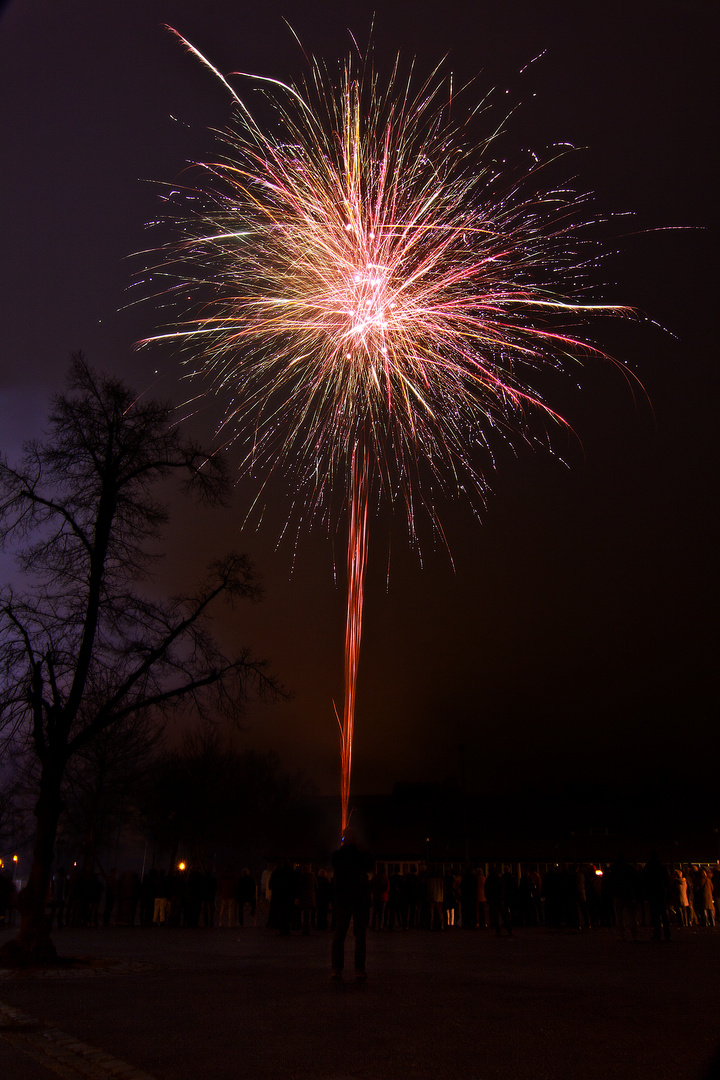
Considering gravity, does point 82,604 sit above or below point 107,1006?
above

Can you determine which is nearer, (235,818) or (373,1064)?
(373,1064)

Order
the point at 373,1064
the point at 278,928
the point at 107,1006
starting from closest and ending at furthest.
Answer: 1. the point at 373,1064
2. the point at 107,1006
3. the point at 278,928

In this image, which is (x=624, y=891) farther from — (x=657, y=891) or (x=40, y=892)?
(x=40, y=892)

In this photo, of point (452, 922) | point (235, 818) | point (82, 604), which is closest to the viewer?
point (82, 604)

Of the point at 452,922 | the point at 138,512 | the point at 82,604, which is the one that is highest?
the point at 138,512

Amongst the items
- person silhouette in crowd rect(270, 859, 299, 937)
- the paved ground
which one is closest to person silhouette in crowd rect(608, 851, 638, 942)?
the paved ground

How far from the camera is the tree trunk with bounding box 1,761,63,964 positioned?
509 inches

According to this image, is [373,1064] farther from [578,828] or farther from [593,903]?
[578,828]

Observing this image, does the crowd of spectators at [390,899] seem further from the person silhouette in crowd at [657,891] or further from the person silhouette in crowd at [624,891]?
the person silhouette in crowd at [657,891]

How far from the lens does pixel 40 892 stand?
13.4 meters

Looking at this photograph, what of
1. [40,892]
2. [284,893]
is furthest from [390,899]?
[40,892]

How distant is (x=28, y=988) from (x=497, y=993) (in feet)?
17.6

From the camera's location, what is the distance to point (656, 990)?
8953 millimetres

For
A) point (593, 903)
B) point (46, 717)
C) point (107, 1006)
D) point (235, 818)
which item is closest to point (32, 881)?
point (46, 717)
